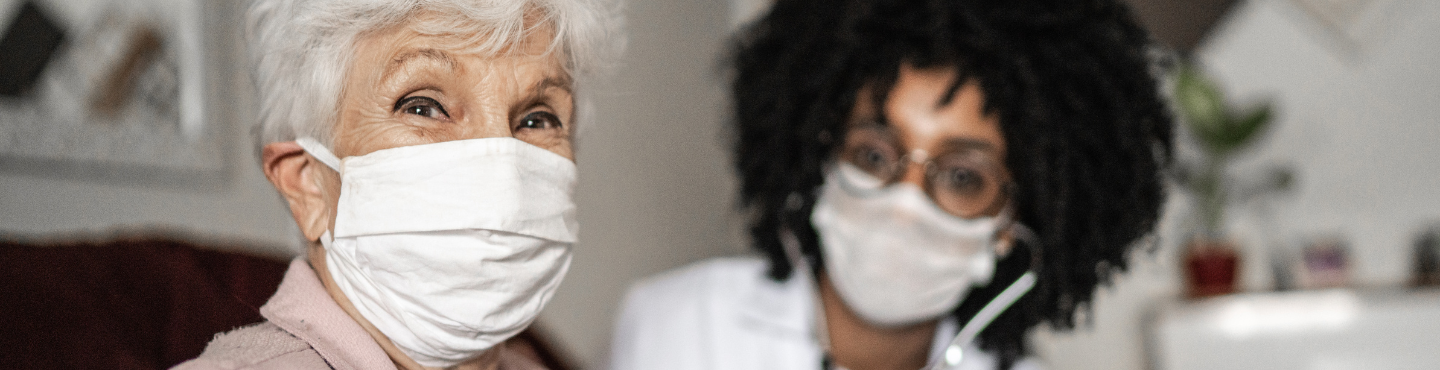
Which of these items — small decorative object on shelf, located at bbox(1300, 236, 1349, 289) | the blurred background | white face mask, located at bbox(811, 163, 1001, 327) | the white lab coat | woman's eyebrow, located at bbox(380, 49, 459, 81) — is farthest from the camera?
small decorative object on shelf, located at bbox(1300, 236, 1349, 289)

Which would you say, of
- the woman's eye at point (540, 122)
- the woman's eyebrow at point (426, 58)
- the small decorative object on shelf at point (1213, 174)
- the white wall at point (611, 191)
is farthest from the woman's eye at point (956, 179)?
the small decorative object on shelf at point (1213, 174)

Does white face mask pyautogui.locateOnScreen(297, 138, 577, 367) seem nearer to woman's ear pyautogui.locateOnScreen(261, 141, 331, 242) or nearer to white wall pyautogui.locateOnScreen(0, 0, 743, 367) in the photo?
woman's ear pyautogui.locateOnScreen(261, 141, 331, 242)

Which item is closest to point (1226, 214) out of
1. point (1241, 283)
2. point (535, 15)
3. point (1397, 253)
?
point (1241, 283)

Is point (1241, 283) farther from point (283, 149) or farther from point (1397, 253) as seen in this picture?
point (283, 149)

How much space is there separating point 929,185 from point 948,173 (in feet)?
0.12

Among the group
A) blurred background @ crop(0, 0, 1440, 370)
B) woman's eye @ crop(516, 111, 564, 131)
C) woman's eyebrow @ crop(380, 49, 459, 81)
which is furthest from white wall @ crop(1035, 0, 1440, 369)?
woman's eyebrow @ crop(380, 49, 459, 81)

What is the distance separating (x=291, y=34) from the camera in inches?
24.6

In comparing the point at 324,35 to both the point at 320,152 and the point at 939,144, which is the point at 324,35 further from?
the point at 939,144

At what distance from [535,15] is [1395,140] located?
3185 millimetres

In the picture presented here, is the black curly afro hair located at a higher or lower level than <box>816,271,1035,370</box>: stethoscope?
higher

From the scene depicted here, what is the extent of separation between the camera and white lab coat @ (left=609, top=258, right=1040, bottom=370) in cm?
158

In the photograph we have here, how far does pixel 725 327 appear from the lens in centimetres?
163

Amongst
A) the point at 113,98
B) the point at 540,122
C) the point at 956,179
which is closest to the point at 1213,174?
the point at 956,179

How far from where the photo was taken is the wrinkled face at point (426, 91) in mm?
603
